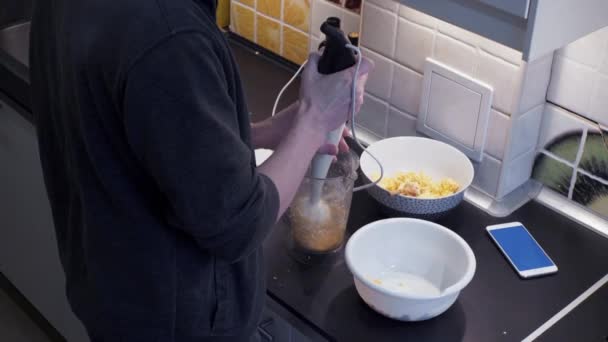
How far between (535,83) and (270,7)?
2.57 feet

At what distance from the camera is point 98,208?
108cm

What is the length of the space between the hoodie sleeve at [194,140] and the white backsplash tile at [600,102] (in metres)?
0.70

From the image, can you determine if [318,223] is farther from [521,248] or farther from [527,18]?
[527,18]

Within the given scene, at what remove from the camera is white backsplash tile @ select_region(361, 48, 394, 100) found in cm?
165

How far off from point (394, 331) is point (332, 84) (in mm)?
411

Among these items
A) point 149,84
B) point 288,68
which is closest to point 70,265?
point 149,84

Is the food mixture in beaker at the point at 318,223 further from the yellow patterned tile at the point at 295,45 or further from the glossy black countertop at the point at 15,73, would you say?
the glossy black countertop at the point at 15,73

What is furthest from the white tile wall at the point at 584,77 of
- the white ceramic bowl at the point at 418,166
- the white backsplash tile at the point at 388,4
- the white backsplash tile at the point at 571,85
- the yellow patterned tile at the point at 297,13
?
the yellow patterned tile at the point at 297,13

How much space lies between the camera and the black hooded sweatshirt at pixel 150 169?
0.90m

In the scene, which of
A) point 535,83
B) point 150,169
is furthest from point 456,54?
point 150,169

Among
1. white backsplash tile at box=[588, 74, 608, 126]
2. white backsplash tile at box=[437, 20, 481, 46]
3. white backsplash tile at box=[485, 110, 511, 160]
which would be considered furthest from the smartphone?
white backsplash tile at box=[437, 20, 481, 46]

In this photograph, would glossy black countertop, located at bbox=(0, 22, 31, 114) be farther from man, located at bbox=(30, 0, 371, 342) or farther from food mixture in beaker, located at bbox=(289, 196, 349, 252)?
food mixture in beaker, located at bbox=(289, 196, 349, 252)

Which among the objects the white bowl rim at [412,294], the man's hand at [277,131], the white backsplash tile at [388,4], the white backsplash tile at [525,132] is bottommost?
the white bowl rim at [412,294]

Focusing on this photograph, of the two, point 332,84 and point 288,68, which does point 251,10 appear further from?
point 332,84
